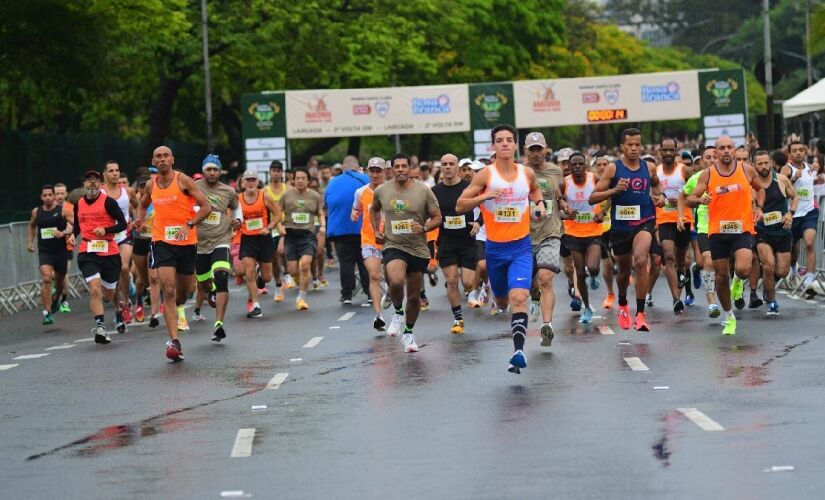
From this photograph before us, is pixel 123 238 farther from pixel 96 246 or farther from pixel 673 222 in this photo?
pixel 673 222

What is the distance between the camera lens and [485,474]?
9109 mm

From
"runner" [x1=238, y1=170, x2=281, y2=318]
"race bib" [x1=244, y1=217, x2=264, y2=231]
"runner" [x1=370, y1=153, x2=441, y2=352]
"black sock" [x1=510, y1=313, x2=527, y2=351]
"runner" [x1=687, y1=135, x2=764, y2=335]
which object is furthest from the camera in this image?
"race bib" [x1=244, y1=217, x2=264, y2=231]

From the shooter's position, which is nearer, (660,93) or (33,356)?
(33,356)

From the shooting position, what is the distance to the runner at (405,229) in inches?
654

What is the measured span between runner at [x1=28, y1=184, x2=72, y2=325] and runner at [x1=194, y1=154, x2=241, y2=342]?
15.9 ft

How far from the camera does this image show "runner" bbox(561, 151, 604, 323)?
1973cm

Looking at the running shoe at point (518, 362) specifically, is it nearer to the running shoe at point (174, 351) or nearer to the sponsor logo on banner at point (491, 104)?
the running shoe at point (174, 351)

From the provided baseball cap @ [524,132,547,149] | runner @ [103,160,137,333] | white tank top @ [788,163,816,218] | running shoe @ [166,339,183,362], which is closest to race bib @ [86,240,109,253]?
runner @ [103,160,137,333]

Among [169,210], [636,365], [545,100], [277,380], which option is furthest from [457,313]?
[545,100]

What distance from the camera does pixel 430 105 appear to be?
4559 centimetres

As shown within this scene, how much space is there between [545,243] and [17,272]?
13.2m

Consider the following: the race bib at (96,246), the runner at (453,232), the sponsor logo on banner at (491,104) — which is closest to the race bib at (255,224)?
the race bib at (96,246)

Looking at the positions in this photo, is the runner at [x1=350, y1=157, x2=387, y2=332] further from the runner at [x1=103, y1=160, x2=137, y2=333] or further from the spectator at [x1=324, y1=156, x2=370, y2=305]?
the runner at [x1=103, y1=160, x2=137, y2=333]

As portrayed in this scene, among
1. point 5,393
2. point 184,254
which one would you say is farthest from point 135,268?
point 5,393
